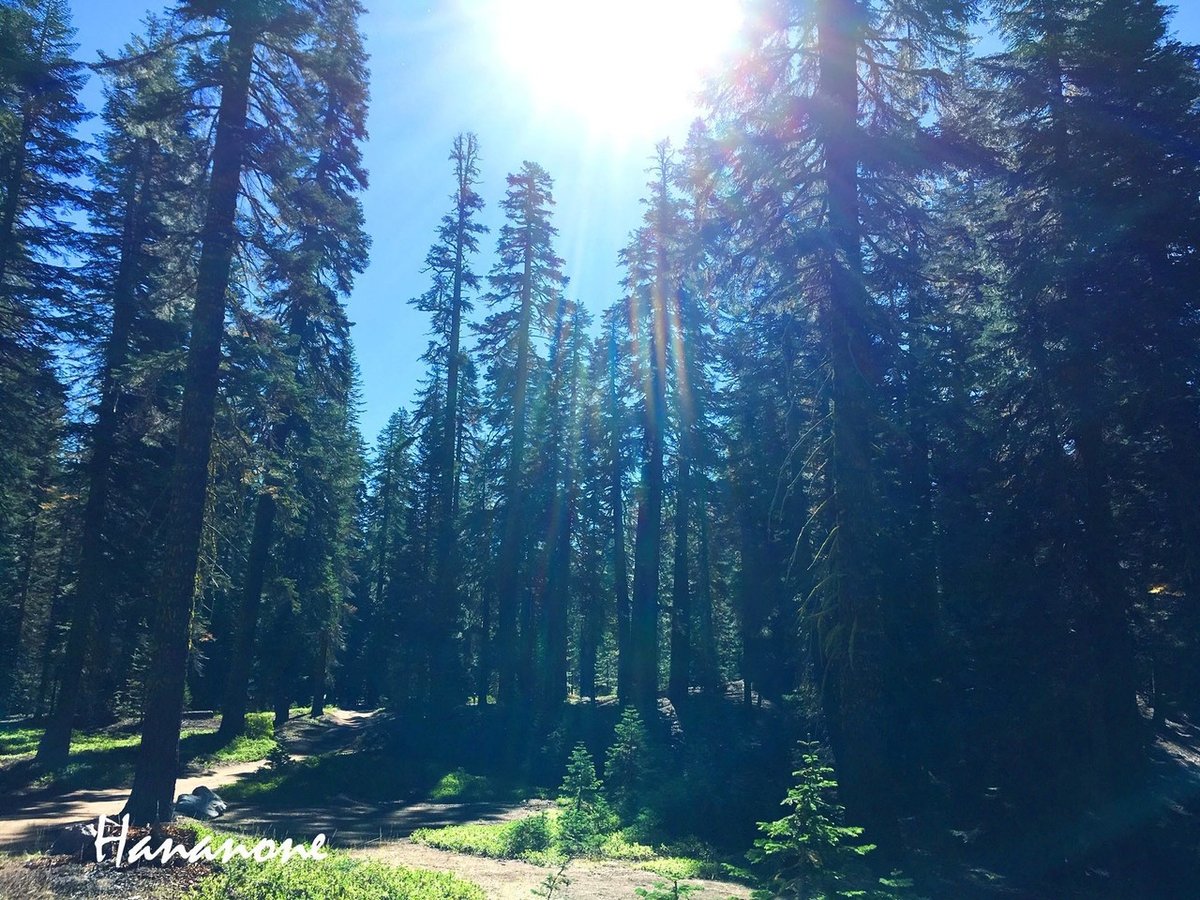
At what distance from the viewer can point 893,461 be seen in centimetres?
2002

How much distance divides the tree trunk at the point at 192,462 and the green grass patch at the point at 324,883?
12.9 ft

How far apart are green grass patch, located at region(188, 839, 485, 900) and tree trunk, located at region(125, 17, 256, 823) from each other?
12.9ft

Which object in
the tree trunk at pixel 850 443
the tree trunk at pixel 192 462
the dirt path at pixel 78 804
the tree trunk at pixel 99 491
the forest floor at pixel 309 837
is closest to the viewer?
the forest floor at pixel 309 837

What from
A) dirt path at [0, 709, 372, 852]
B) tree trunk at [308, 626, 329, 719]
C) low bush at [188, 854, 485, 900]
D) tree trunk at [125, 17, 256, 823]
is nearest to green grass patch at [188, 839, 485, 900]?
low bush at [188, 854, 485, 900]

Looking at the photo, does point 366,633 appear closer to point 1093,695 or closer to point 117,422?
point 117,422

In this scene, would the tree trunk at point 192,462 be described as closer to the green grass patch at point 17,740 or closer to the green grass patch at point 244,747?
the green grass patch at point 244,747

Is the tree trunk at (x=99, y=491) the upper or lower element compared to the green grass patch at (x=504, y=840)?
upper

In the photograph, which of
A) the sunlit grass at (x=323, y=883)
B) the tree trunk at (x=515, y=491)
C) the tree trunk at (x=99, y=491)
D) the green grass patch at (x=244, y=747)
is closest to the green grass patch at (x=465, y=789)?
the green grass patch at (x=244, y=747)

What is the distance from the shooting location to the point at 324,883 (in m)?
7.40

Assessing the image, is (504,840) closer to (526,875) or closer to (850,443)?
(526,875)

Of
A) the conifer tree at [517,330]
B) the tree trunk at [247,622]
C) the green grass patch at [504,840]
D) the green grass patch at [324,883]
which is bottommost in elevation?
the green grass patch at [504,840]

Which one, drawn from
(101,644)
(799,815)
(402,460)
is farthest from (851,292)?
(402,460)

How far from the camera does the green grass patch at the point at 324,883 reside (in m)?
6.99

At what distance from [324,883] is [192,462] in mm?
7113
